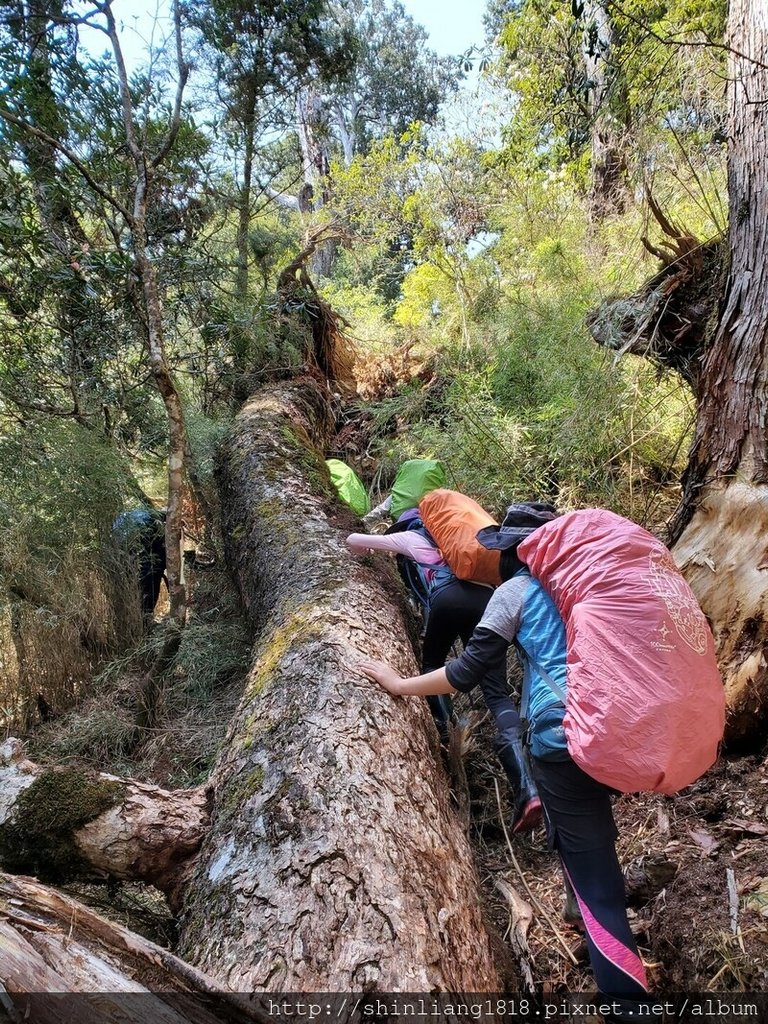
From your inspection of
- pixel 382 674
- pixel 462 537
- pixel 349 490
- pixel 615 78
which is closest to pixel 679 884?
pixel 382 674

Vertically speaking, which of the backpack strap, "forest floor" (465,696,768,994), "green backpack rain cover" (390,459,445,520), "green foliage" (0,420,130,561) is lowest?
"forest floor" (465,696,768,994)

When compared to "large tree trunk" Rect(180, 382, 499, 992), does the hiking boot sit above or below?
below

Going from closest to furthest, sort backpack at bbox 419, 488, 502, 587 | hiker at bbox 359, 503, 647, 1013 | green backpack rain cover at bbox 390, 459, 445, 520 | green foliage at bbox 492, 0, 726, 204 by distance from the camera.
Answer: hiker at bbox 359, 503, 647, 1013, backpack at bbox 419, 488, 502, 587, green backpack rain cover at bbox 390, 459, 445, 520, green foliage at bbox 492, 0, 726, 204

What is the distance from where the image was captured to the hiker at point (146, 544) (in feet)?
15.2

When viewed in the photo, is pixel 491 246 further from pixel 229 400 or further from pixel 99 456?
pixel 99 456

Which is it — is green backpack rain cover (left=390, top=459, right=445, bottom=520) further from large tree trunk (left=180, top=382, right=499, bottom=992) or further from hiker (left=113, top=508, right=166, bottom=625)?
hiker (left=113, top=508, right=166, bottom=625)

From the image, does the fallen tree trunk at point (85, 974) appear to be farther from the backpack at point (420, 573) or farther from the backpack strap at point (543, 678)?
the backpack at point (420, 573)

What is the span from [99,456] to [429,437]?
9.22 feet

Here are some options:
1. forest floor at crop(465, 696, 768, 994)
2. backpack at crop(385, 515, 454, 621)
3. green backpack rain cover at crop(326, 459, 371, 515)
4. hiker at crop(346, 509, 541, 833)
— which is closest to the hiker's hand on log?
hiker at crop(346, 509, 541, 833)

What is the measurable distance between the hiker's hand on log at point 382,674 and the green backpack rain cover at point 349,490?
230cm

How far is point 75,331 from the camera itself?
544 cm

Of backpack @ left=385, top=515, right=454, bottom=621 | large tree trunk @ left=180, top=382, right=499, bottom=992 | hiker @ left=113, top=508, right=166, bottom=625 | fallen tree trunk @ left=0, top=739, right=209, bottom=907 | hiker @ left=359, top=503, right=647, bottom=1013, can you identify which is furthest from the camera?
hiker @ left=113, top=508, right=166, bottom=625

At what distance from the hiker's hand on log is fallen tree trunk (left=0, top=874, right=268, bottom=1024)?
1141mm

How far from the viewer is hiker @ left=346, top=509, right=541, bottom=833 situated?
256 cm
